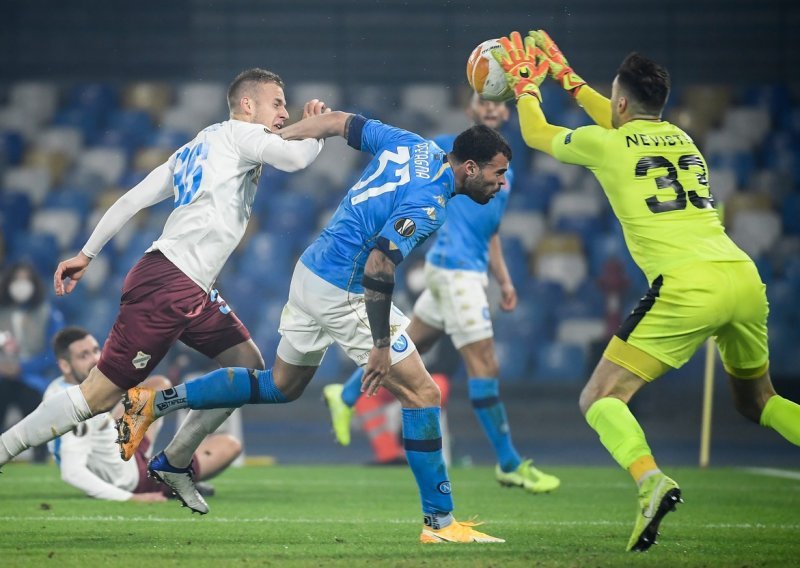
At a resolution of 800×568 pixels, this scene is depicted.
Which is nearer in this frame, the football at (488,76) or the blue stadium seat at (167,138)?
the football at (488,76)

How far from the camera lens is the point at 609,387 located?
5.67 meters

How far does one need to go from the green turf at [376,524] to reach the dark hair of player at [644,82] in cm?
209

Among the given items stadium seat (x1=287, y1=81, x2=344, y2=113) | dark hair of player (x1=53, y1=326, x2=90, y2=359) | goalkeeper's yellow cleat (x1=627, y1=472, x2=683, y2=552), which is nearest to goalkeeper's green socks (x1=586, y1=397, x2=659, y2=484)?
goalkeeper's yellow cleat (x1=627, y1=472, x2=683, y2=552)

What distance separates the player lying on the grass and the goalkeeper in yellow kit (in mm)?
3306

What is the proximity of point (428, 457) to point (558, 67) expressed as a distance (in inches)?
86.1

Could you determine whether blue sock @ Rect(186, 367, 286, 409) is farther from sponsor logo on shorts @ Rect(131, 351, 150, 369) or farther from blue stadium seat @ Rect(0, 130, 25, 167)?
blue stadium seat @ Rect(0, 130, 25, 167)

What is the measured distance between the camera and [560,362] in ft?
50.5

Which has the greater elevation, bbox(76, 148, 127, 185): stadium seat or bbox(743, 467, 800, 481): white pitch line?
bbox(76, 148, 127, 185): stadium seat

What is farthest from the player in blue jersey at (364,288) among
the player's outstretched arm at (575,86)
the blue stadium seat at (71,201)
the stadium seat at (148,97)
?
the stadium seat at (148,97)

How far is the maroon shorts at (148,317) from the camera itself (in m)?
6.13

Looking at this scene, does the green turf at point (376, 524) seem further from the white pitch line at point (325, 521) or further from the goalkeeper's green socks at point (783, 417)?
the goalkeeper's green socks at point (783, 417)

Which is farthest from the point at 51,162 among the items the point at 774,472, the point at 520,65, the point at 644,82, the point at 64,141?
the point at 644,82

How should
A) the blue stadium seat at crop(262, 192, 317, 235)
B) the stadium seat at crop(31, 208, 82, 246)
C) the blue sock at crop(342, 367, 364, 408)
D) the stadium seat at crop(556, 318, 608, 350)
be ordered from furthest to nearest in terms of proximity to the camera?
the blue stadium seat at crop(262, 192, 317, 235)
the stadium seat at crop(31, 208, 82, 246)
the stadium seat at crop(556, 318, 608, 350)
the blue sock at crop(342, 367, 364, 408)

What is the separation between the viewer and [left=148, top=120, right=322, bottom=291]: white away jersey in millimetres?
6312
